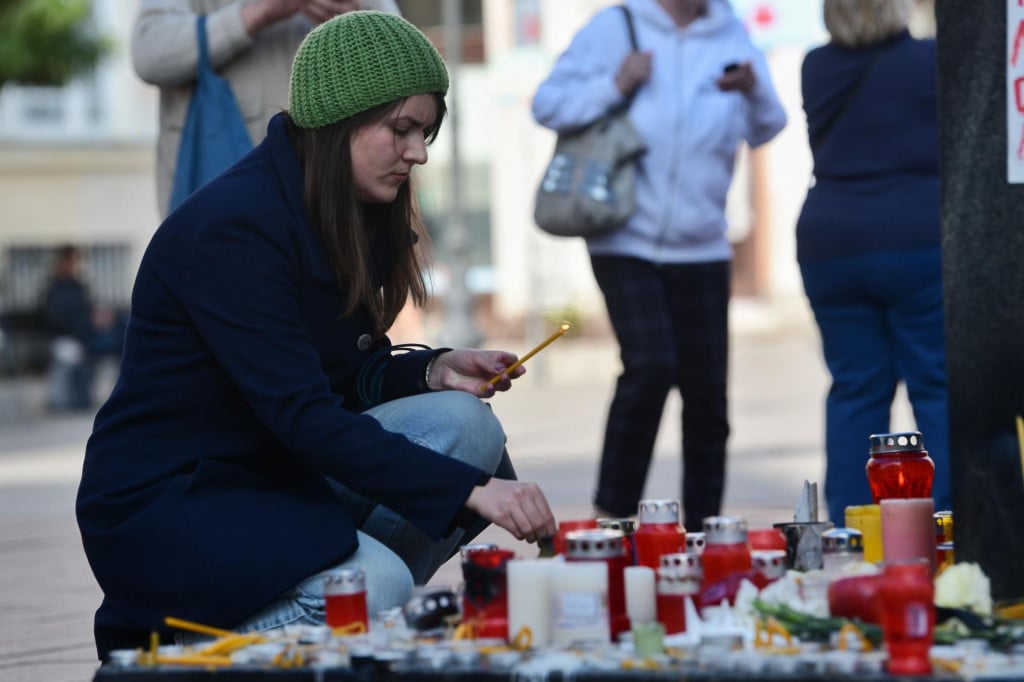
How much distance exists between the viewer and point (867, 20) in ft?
16.7

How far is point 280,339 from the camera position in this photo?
3.05 metres

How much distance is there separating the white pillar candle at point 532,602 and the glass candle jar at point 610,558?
0.10 m

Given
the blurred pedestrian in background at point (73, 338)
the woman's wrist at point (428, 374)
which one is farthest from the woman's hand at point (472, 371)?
the blurred pedestrian in background at point (73, 338)

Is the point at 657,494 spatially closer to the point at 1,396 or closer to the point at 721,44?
the point at 721,44

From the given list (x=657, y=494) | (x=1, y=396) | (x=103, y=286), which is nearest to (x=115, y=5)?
(x=103, y=286)

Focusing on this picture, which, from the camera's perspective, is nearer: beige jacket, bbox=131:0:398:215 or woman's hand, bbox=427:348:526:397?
woman's hand, bbox=427:348:526:397

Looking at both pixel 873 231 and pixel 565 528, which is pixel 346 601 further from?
pixel 873 231

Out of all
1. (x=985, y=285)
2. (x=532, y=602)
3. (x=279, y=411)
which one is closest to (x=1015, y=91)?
(x=985, y=285)

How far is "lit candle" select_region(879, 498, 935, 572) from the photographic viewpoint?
9.72 ft

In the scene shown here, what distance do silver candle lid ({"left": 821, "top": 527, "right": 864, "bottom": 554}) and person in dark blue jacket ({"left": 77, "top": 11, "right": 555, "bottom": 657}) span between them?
0.47m

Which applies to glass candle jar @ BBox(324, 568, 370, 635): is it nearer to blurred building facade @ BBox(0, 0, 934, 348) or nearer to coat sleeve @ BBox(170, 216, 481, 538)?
coat sleeve @ BBox(170, 216, 481, 538)

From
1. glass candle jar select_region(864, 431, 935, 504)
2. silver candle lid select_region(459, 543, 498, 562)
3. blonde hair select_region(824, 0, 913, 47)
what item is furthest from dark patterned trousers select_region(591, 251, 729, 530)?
silver candle lid select_region(459, 543, 498, 562)

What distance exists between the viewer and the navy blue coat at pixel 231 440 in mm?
3039

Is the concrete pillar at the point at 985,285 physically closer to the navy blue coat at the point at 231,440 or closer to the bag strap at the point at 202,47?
the navy blue coat at the point at 231,440
